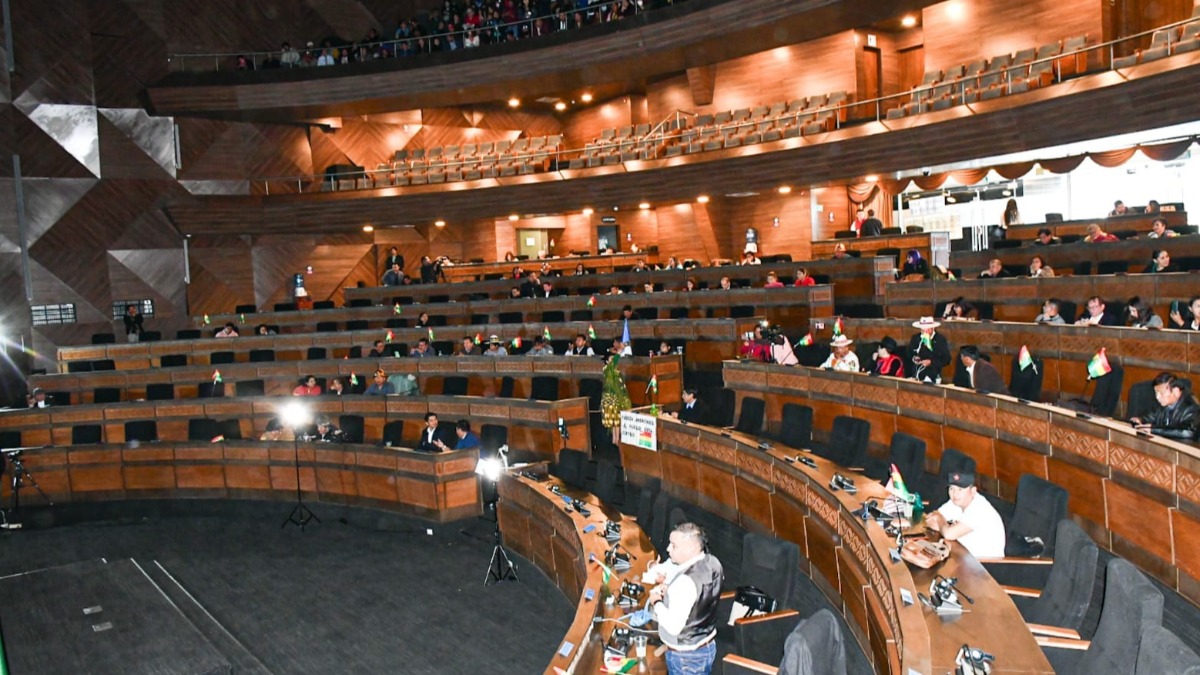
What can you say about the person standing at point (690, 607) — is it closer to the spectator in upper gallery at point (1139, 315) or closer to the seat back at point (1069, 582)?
the seat back at point (1069, 582)

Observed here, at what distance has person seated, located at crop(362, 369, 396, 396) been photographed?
12633 mm

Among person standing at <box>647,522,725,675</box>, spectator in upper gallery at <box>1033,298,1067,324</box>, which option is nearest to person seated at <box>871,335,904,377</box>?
spectator in upper gallery at <box>1033,298,1067,324</box>

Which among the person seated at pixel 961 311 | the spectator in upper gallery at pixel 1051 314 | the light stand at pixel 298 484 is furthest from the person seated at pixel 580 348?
the spectator in upper gallery at pixel 1051 314

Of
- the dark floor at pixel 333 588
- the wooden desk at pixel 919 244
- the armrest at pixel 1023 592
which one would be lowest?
the dark floor at pixel 333 588

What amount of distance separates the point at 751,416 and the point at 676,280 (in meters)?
7.66

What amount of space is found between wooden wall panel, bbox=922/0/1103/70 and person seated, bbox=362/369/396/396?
481 inches

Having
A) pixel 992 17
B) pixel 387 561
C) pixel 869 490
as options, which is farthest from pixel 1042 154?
pixel 387 561

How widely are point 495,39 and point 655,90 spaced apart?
432cm

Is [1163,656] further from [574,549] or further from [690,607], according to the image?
[574,549]

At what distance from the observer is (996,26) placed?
17047mm

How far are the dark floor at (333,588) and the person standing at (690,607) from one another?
99.5 inches

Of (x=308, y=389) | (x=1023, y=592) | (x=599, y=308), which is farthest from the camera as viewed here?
(x=599, y=308)

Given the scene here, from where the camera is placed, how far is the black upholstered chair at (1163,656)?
2840 millimetres

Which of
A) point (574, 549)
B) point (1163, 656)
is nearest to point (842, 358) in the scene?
point (574, 549)
